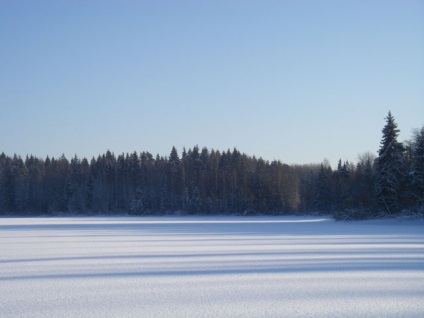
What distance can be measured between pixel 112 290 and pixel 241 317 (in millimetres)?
3055

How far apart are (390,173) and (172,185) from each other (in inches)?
1892

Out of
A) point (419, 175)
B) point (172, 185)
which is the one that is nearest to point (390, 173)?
point (419, 175)

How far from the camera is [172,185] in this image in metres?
77.8

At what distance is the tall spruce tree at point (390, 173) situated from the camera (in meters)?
36.4

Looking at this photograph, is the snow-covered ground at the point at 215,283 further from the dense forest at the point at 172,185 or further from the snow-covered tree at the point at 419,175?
the dense forest at the point at 172,185

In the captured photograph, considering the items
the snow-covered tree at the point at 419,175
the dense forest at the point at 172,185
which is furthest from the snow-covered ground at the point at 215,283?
the dense forest at the point at 172,185

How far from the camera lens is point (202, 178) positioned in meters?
76.9

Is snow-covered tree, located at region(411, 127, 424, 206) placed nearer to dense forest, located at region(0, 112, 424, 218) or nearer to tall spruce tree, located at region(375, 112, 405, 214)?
tall spruce tree, located at region(375, 112, 405, 214)

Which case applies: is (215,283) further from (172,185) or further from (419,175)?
(172,185)

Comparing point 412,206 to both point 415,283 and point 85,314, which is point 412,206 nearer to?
point 415,283

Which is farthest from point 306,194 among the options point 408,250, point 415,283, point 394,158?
point 415,283

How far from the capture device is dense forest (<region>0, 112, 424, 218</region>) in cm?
6738

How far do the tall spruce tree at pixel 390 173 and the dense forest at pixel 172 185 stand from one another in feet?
54.2

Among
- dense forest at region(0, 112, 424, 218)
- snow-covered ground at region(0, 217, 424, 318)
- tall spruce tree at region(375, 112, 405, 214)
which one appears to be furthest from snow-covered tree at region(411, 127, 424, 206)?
snow-covered ground at region(0, 217, 424, 318)
